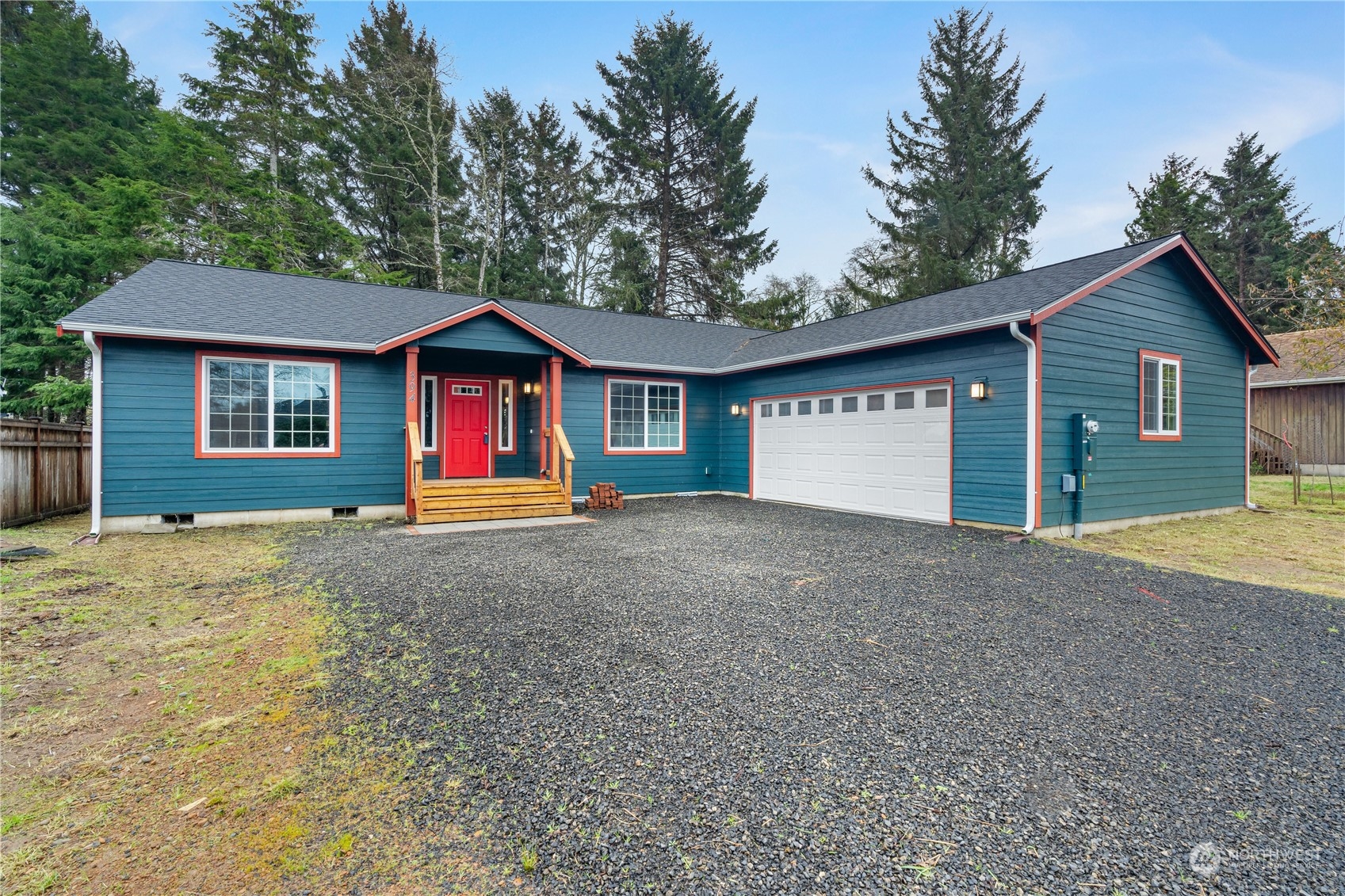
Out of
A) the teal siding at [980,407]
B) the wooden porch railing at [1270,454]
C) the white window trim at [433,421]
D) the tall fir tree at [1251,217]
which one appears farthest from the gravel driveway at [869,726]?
the tall fir tree at [1251,217]

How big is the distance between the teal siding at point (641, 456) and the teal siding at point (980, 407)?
3.76 meters

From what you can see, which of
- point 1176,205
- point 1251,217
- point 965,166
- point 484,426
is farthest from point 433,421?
point 1251,217

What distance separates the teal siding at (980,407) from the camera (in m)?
7.53

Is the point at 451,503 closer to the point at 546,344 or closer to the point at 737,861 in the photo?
the point at 546,344

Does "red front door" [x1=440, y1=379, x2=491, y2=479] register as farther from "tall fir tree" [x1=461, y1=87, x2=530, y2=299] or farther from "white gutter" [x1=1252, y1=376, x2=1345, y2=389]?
"white gutter" [x1=1252, y1=376, x2=1345, y2=389]

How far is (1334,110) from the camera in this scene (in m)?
13.6

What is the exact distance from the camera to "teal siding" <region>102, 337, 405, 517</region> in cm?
777

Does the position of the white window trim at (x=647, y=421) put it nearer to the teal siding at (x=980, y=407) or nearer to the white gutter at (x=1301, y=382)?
the teal siding at (x=980, y=407)

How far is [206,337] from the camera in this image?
7910 mm

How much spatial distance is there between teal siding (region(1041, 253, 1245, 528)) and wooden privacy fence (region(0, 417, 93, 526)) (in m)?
13.1

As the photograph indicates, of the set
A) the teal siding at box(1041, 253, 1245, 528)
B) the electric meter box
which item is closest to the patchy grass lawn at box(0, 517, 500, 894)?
the teal siding at box(1041, 253, 1245, 528)

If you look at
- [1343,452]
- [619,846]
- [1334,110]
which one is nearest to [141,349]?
[619,846]

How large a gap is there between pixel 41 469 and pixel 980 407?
14.0m

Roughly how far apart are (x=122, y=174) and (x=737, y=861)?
25.2 metres
